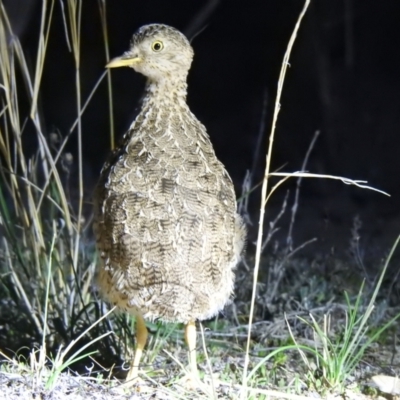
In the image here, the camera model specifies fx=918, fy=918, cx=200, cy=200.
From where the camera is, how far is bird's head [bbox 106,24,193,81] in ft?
14.1

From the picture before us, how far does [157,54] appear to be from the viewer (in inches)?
169

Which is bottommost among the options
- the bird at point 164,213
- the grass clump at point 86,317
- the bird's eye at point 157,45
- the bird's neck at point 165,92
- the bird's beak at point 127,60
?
Answer: the grass clump at point 86,317

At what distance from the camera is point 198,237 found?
12.7 feet

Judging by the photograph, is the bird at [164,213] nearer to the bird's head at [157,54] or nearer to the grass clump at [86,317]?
the bird's head at [157,54]

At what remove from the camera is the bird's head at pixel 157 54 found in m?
4.29

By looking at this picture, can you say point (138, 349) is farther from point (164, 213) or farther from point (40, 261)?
point (40, 261)

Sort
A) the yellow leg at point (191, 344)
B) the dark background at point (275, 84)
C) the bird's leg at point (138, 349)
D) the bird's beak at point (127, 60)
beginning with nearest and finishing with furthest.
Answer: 1. the yellow leg at point (191, 344)
2. the bird's leg at point (138, 349)
3. the bird's beak at point (127, 60)
4. the dark background at point (275, 84)

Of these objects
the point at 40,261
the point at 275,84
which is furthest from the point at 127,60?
the point at 275,84

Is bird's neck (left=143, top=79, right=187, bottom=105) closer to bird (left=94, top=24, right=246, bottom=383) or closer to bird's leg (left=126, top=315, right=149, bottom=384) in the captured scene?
bird (left=94, top=24, right=246, bottom=383)

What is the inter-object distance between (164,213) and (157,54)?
850 millimetres

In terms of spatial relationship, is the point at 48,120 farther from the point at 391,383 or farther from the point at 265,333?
the point at 391,383

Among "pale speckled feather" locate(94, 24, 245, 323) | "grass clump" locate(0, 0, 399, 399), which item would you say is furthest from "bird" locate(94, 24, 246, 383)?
→ "grass clump" locate(0, 0, 399, 399)

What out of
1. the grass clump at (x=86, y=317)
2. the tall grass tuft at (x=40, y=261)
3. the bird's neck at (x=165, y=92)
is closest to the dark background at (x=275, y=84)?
the grass clump at (x=86, y=317)

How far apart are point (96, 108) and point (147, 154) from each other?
592 centimetres
